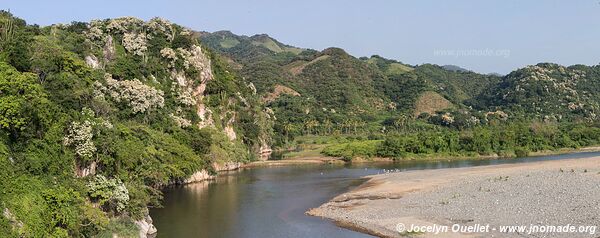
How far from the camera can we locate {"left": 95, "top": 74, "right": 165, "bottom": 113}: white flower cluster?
252 feet

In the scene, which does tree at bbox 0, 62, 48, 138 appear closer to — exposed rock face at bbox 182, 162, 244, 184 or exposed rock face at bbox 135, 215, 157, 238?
exposed rock face at bbox 135, 215, 157, 238

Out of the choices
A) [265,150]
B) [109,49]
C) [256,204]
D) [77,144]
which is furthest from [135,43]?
[77,144]

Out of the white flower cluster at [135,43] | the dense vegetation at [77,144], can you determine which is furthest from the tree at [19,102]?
the white flower cluster at [135,43]

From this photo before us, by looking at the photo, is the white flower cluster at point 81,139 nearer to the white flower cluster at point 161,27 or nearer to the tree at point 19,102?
the tree at point 19,102

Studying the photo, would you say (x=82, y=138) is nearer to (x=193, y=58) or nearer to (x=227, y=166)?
(x=227, y=166)

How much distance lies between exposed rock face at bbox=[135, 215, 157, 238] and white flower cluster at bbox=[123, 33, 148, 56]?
5967 centimetres

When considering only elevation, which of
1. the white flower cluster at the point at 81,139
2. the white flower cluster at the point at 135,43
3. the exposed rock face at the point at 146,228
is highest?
the white flower cluster at the point at 135,43

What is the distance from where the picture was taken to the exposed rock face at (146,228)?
42.9m

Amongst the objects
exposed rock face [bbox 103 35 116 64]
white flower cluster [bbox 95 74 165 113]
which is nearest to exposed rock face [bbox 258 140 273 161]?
exposed rock face [bbox 103 35 116 64]

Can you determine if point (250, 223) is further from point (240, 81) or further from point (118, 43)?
point (240, 81)

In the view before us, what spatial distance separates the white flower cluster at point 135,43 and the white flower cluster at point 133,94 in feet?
64.1

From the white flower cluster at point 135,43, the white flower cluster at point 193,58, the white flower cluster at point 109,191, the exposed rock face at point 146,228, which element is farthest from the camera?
the white flower cluster at point 193,58

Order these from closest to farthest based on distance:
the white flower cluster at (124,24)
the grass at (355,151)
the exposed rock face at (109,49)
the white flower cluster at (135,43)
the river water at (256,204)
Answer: the river water at (256,204), the exposed rock face at (109,49), the white flower cluster at (135,43), the white flower cluster at (124,24), the grass at (355,151)

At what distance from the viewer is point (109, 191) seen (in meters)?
41.0
